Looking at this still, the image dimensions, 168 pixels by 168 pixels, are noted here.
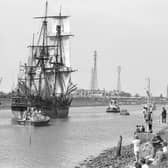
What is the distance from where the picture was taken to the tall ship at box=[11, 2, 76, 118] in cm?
9494

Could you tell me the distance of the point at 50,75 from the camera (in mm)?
106375

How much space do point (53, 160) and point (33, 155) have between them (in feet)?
8.83

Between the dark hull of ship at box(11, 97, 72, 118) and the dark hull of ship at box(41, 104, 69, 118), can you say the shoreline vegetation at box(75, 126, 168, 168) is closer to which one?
the dark hull of ship at box(11, 97, 72, 118)

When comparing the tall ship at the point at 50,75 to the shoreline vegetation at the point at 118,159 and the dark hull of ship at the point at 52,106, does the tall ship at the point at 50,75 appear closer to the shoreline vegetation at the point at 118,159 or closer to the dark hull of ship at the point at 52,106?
the dark hull of ship at the point at 52,106

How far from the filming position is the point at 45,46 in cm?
10512

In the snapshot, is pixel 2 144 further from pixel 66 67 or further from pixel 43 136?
pixel 66 67

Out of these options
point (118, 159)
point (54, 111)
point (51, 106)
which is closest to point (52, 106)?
point (51, 106)

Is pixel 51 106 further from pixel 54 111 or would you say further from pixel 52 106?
pixel 54 111

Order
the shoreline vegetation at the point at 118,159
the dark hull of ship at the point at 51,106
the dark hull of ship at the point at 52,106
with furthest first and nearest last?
the dark hull of ship at the point at 52,106
the dark hull of ship at the point at 51,106
the shoreline vegetation at the point at 118,159

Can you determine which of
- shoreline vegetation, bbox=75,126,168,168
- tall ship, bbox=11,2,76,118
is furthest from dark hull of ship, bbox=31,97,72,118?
shoreline vegetation, bbox=75,126,168,168

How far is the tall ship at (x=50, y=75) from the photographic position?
94938 millimetres

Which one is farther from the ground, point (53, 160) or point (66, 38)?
point (66, 38)

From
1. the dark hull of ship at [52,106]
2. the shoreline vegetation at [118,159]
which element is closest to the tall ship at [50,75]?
the dark hull of ship at [52,106]

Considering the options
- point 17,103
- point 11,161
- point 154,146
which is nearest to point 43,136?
point 11,161
